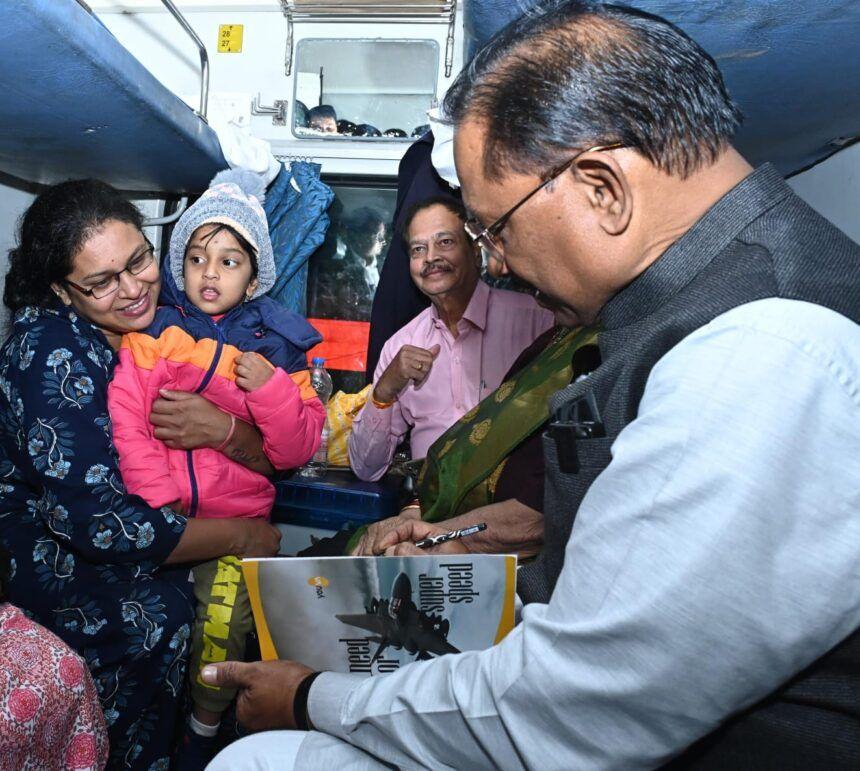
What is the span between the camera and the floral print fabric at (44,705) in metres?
1.40

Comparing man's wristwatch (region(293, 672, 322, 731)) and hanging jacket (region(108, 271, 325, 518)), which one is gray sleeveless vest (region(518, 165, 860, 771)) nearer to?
man's wristwatch (region(293, 672, 322, 731))

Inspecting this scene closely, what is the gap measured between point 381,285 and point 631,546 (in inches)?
86.5

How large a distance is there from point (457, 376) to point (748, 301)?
1.71m

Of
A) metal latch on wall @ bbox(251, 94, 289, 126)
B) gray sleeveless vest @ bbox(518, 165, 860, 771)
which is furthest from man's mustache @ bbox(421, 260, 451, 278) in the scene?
gray sleeveless vest @ bbox(518, 165, 860, 771)

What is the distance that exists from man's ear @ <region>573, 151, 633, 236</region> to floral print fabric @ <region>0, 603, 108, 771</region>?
4.65 feet

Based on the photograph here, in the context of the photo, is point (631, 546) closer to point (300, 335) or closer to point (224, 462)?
point (224, 462)

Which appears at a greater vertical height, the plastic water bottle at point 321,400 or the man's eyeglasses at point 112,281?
the man's eyeglasses at point 112,281

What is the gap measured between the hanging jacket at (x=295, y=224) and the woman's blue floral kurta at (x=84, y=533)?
45.4 inches

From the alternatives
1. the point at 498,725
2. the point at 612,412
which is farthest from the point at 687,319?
the point at 498,725

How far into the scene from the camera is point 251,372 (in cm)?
207

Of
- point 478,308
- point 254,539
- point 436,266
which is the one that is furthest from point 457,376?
point 254,539

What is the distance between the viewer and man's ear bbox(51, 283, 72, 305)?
75.4 inches

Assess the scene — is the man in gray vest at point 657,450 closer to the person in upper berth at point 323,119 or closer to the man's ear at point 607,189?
the man's ear at point 607,189

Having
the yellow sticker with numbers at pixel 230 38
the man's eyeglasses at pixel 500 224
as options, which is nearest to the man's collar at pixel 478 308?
the man's eyeglasses at pixel 500 224
